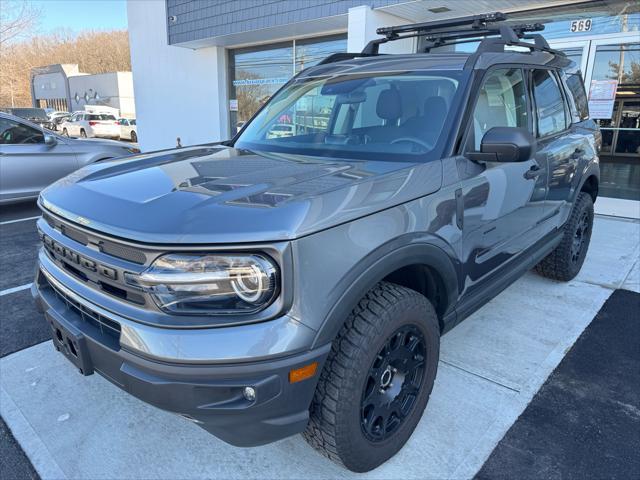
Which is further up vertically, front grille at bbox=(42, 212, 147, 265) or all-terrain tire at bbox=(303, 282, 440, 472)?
front grille at bbox=(42, 212, 147, 265)

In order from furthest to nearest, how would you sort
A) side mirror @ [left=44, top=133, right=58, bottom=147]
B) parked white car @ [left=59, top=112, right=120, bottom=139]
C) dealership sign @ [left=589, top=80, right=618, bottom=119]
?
parked white car @ [left=59, top=112, right=120, bottom=139] → dealership sign @ [left=589, top=80, right=618, bottom=119] → side mirror @ [left=44, top=133, right=58, bottom=147]

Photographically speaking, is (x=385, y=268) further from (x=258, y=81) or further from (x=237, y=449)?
(x=258, y=81)

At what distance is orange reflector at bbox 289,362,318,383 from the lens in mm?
1597

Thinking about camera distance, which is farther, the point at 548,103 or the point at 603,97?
the point at 603,97

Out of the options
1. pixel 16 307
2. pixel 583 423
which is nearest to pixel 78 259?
pixel 16 307

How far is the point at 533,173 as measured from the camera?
10.1 ft

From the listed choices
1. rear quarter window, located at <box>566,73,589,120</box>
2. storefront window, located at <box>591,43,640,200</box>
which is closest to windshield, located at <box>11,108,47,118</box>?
storefront window, located at <box>591,43,640,200</box>

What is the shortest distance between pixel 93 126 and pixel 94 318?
2828cm

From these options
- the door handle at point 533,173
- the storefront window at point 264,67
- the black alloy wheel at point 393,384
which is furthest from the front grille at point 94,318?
the storefront window at point 264,67

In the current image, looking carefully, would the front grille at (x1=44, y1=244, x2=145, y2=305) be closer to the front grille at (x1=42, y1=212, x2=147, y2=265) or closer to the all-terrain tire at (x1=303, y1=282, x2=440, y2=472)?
the front grille at (x1=42, y1=212, x2=147, y2=265)

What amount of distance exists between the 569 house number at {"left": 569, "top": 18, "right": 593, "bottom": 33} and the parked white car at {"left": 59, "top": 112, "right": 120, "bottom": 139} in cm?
2549

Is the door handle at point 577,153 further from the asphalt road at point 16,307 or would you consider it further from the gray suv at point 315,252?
the asphalt road at point 16,307

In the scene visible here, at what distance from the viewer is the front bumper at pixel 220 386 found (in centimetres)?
154

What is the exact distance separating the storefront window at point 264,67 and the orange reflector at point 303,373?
9878mm
